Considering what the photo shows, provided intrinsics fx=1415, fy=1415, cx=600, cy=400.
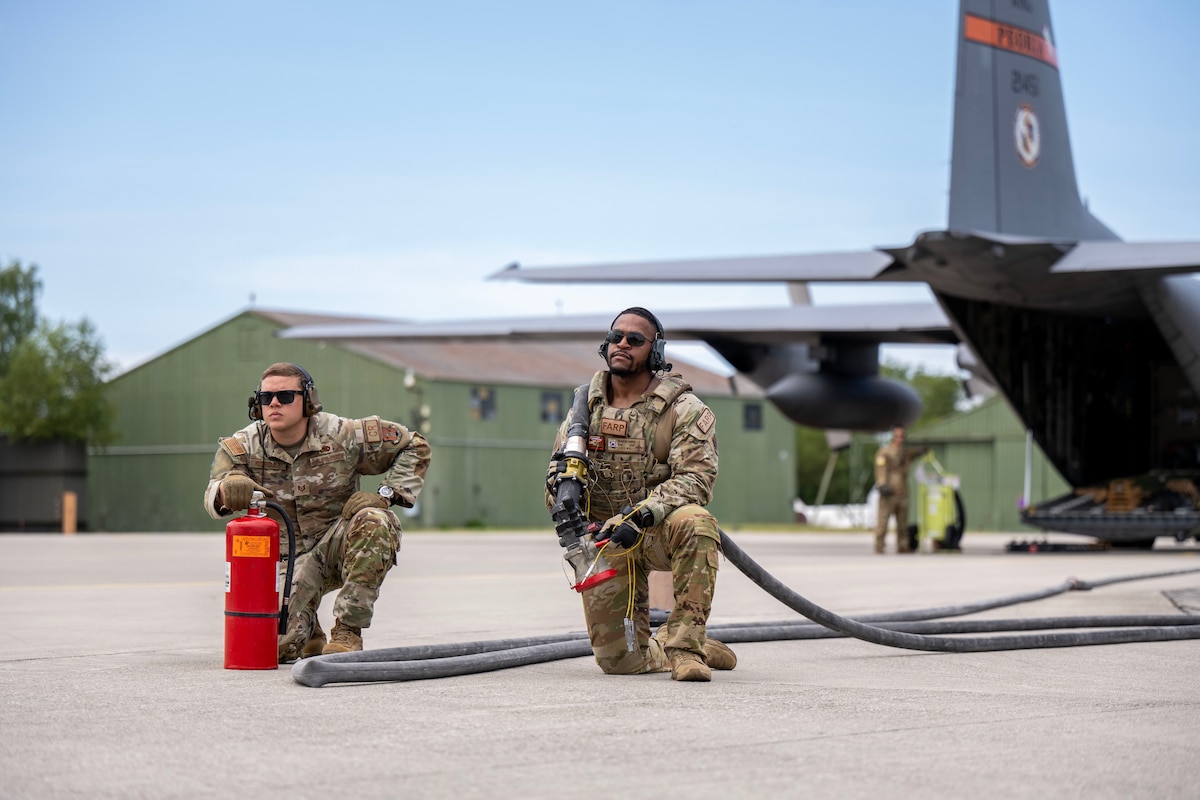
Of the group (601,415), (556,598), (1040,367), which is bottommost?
(556,598)

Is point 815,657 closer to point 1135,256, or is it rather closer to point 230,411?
point 1135,256

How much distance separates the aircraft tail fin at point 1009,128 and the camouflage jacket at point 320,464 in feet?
41.2

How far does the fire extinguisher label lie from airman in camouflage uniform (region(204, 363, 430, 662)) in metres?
0.32

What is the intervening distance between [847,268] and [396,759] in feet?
51.0

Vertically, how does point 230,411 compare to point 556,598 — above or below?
above

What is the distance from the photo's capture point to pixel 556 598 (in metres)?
10.8

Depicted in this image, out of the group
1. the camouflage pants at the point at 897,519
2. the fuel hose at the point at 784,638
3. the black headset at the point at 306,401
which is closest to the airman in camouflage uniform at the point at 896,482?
the camouflage pants at the point at 897,519

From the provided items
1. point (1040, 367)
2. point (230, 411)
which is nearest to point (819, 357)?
point (1040, 367)

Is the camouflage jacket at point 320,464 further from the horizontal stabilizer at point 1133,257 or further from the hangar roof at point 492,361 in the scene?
the hangar roof at point 492,361

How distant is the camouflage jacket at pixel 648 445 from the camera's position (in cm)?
587

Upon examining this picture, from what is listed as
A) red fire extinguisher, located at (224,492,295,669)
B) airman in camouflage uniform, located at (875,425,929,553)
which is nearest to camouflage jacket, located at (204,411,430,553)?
red fire extinguisher, located at (224,492,295,669)

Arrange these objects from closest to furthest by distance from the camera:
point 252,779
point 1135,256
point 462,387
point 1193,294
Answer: point 252,779 → point 1135,256 → point 1193,294 → point 462,387

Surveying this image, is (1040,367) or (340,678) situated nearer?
(340,678)

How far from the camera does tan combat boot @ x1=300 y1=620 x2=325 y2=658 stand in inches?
249
